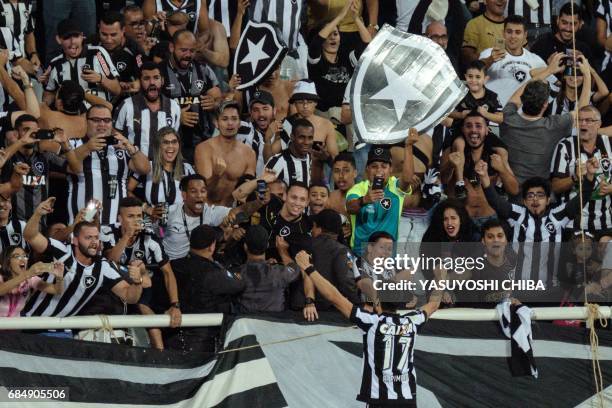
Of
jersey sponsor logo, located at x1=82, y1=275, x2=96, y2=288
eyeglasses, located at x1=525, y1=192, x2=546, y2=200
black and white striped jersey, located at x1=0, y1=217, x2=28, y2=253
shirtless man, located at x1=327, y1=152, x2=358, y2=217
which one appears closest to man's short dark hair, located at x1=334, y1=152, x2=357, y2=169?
shirtless man, located at x1=327, y1=152, x2=358, y2=217

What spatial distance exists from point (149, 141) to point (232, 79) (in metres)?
1.30

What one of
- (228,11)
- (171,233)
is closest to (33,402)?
(171,233)

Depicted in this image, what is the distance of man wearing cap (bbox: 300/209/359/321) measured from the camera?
1241cm

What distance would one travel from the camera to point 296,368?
11672 millimetres

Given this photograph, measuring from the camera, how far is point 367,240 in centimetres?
1364

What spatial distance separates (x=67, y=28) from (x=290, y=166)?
240cm

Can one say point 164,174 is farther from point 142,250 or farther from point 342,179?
point 342,179

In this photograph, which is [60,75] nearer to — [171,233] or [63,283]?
[171,233]

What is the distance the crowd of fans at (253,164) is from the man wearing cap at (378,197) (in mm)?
20

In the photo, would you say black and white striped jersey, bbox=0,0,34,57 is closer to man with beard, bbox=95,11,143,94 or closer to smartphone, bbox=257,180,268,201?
man with beard, bbox=95,11,143,94

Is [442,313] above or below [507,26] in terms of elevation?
below

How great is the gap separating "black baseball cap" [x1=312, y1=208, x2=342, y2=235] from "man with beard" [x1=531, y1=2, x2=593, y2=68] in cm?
395

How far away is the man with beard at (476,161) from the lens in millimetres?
14188

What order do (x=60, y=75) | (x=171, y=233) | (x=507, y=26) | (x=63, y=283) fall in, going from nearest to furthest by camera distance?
(x=63, y=283) → (x=171, y=233) → (x=60, y=75) → (x=507, y=26)
